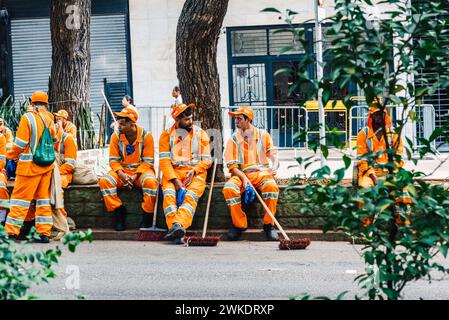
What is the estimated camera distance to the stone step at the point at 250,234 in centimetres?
1306

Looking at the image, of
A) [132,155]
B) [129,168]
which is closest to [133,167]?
[129,168]

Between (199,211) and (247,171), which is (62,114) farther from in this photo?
(247,171)

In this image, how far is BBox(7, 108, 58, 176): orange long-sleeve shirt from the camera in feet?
41.4

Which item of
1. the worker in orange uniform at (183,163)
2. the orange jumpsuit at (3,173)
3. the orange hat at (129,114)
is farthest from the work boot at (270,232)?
the orange jumpsuit at (3,173)

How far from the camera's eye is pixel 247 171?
43.2ft

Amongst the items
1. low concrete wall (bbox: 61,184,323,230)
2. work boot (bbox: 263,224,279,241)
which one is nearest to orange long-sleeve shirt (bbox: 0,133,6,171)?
low concrete wall (bbox: 61,184,323,230)

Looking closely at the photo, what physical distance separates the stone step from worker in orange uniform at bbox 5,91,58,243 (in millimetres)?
883

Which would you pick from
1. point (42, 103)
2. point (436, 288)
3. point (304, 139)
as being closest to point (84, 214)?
point (42, 103)

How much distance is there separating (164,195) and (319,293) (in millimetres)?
4479

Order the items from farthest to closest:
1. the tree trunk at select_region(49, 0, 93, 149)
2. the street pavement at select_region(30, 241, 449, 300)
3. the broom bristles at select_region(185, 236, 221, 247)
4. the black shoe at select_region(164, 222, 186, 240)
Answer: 1. the tree trunk at select_region(49, 0, 93, 149)
2. the black shoe at select_region(164, 222, 186, 240)
3. the broom bristles at select_region(185, 236, 221, 247)
4. the street pavement at select_region(30, 241, 449, 300)

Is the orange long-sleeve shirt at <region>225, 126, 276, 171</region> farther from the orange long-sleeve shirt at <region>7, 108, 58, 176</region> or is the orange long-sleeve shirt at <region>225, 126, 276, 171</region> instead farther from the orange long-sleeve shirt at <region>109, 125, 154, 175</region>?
the orange long-sleeve shirt at <region>7, 108, 58, 176</region>

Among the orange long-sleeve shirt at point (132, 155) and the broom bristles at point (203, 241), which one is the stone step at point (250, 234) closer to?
the broom bristles at point (203, 241)

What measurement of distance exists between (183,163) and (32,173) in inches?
76.7

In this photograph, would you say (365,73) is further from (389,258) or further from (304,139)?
(389,258)
